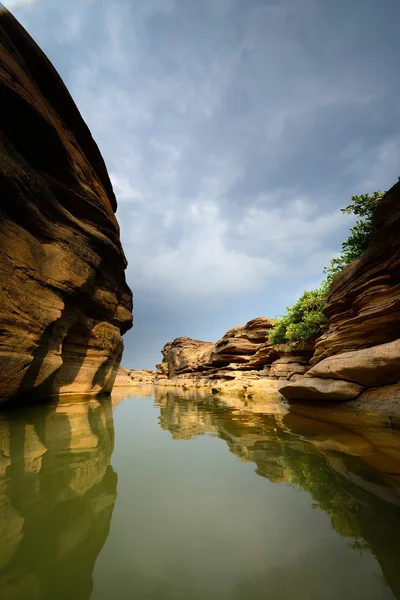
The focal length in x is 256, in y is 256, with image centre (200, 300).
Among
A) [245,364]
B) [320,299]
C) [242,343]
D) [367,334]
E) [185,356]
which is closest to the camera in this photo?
[367,334]

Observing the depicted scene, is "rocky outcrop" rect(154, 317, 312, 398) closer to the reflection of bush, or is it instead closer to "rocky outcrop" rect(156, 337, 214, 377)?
"rocky outcrop" rect(156, 337, 214, 377)

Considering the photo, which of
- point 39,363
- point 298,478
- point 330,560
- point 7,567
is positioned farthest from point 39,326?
point 330,560

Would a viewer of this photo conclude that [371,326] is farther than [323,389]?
Yes

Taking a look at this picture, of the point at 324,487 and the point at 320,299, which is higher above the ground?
the point at 320,299

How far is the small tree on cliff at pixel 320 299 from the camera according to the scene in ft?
41.6

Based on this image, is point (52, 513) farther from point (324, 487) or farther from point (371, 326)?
point (371, 326)

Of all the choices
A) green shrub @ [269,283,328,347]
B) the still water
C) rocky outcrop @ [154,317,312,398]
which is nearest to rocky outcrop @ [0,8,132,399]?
the still water

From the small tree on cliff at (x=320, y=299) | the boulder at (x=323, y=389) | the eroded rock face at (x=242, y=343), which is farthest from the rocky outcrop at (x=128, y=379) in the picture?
the boulder at (x=323, y=389)

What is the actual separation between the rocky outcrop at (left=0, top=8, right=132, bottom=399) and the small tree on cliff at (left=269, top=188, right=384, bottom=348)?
42.5 ft

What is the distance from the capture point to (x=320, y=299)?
1903cm

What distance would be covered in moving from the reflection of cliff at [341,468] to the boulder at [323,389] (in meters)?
2.23

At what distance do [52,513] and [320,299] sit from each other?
770 inches

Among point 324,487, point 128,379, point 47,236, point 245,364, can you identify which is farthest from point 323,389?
point 128,379

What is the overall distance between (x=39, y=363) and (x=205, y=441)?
25.6 ft
